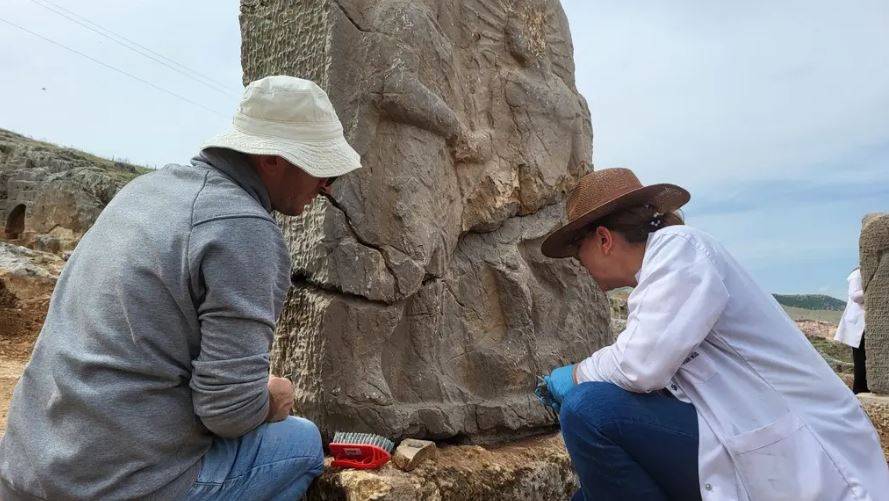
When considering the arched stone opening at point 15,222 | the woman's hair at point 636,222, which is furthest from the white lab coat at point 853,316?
the arched stone opening at point 15,222

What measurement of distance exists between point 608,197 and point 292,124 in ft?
3.25

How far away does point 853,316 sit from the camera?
21.5ft

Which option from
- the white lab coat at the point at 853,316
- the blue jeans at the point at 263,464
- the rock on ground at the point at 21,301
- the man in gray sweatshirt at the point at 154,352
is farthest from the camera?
the white lab coat at the point at 853,316

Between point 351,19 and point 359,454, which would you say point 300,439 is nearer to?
point 359,454

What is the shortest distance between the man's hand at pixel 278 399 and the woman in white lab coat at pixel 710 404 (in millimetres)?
801

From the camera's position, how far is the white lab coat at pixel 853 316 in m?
6.51

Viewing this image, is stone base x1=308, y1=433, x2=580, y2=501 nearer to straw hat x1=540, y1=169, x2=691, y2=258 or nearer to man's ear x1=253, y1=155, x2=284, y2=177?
straw hat x1=540, y1=169, x2=691, y2=258

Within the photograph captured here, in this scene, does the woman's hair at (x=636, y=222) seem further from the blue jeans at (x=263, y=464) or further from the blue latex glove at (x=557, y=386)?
the blue jeans at (x=263, y=464)

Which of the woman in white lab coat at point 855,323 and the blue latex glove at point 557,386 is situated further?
the woman in white lab coat at point 855,323

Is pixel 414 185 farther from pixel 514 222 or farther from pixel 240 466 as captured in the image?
pixel 240 466

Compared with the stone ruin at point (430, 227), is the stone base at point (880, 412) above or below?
below

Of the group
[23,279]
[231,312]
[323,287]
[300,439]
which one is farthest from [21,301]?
[231,312]

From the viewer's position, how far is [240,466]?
1794mm

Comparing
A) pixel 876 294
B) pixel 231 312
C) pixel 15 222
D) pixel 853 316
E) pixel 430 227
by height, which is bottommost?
pixel 15 222
